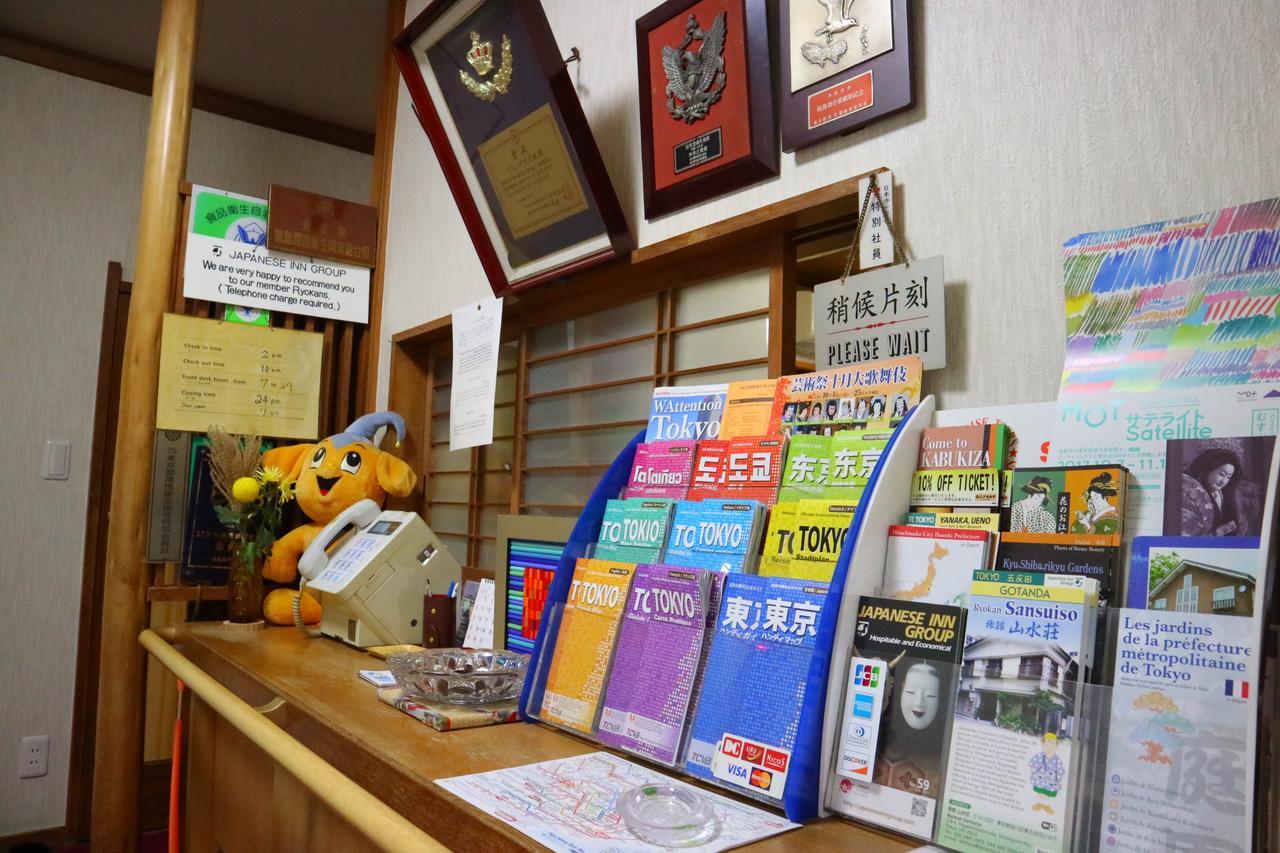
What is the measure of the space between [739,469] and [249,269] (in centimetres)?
188

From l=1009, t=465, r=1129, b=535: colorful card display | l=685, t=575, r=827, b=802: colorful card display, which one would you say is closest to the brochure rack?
l=685, t=575, r=827, b=802: colorful card display

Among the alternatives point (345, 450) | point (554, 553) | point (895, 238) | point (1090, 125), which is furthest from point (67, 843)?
point (1090, 125)

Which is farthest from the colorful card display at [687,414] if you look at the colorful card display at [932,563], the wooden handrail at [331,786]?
the wooden handrail at [331,786]

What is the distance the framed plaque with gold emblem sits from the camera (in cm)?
164

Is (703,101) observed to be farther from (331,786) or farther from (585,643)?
(331,786)

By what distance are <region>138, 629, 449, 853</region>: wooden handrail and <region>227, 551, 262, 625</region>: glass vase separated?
26.6 inches

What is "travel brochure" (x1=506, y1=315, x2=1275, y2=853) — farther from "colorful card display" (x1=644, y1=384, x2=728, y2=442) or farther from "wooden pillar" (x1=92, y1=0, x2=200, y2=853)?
"wooden pillar" (x1=92, y1=0, x2=200, y2=853)

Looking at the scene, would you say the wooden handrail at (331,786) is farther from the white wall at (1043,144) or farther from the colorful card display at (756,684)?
the white wall at (1043,144)

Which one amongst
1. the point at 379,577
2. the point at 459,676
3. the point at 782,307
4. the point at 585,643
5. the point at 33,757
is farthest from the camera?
the point at 33,757

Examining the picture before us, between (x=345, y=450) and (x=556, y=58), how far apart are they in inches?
44.6

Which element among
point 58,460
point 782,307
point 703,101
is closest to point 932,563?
point 782,307

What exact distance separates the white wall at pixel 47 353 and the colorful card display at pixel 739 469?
118 inches

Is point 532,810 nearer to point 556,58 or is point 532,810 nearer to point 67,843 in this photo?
point 556,58

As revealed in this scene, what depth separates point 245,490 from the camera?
218 centimetres
